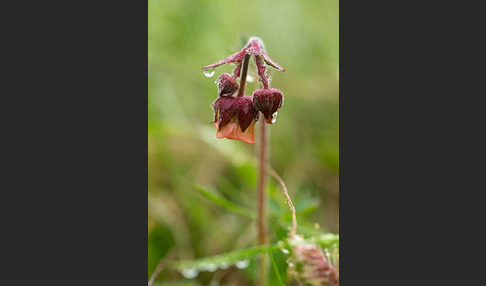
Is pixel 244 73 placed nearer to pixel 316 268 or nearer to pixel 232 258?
pixel 316 268

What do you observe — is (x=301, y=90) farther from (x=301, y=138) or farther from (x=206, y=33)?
(x=206, y=33)

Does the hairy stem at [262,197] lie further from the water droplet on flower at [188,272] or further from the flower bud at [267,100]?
the flower bud at [267,100]

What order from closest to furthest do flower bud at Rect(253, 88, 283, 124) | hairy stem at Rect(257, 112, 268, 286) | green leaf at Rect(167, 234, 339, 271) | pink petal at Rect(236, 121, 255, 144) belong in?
flower bud at Rect(253, 88, 283, 124)
pink petal at Rect(236, 121, 255, 144)
green leaf at Rect(167, 234, 339, 271)
hairy stem at Rect(257, 112, 268, 286)

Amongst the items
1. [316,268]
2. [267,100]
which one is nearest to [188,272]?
[316,268]

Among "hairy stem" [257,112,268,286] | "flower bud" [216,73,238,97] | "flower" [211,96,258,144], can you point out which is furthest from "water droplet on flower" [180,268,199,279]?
"flower bud" [216,73,238,97]

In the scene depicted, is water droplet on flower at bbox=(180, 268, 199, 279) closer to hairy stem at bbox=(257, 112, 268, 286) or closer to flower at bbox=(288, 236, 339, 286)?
hairy stem at bbox=(257, 112, 268, 286)

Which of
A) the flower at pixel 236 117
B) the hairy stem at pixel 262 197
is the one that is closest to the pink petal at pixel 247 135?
the flower at pixel 236 117
